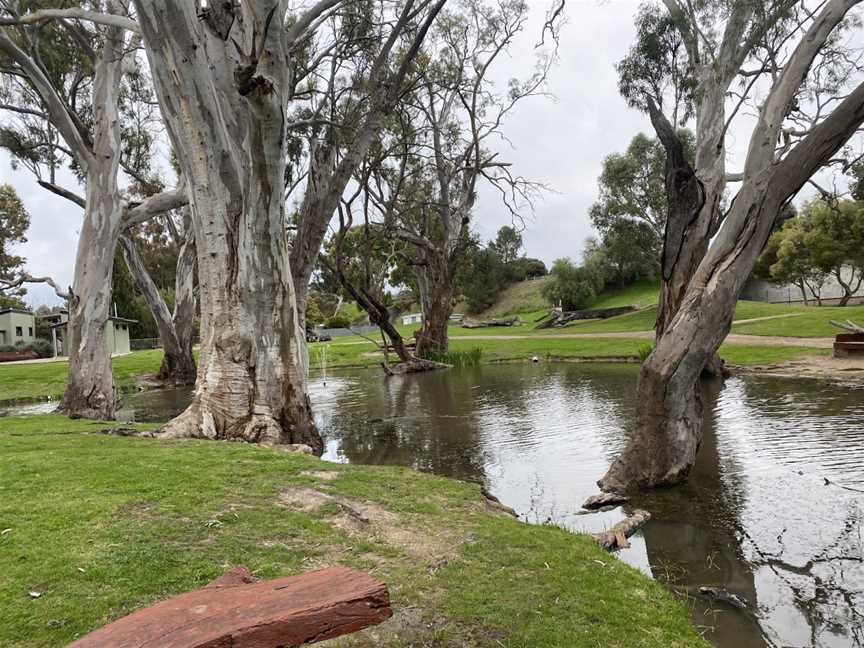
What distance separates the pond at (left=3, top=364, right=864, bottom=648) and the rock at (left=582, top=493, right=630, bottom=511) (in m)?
0.13

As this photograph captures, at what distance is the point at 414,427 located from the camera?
37.4 ft

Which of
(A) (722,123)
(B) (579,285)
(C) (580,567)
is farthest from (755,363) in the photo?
(B) (579,285)

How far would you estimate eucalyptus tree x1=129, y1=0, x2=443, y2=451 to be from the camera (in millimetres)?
7461

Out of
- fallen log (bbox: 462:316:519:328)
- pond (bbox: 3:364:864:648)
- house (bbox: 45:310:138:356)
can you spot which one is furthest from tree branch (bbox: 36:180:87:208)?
fallen log (bbox: 462:316:519:328)

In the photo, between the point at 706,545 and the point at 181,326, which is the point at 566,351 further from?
the point at 706,545

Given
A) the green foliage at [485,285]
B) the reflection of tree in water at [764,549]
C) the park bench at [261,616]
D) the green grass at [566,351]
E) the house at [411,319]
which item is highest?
the green foliage at [485,285]

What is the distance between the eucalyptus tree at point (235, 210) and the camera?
294 inches

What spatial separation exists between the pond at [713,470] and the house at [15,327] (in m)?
37.6

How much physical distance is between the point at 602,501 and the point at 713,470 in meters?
2.09

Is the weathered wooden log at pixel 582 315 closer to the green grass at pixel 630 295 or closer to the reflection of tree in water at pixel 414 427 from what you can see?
the green grass at pixel 630 295

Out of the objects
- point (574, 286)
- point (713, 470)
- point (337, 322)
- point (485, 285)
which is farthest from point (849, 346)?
point (337, 322)

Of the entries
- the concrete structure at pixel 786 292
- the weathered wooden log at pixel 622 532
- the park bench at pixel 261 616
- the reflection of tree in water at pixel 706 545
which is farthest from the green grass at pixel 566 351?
the concrete structure at pixel 786 292

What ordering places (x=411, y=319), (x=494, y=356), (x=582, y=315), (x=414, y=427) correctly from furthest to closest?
(x=411, y=319) < (x=582, y=315) < (x=494, y=356) < (x=414, y=427)

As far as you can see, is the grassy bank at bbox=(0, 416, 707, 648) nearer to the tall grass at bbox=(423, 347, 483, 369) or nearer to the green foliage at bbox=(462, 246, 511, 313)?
Result: the tall grass at bbox=(423, 347, 483, 369)
